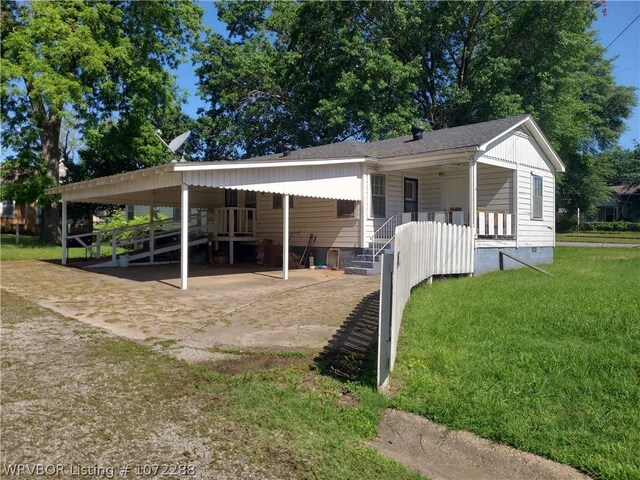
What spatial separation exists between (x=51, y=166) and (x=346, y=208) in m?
15.5

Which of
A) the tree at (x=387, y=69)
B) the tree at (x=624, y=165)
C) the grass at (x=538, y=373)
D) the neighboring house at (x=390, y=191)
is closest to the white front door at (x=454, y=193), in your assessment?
the neighboring house at (x=390, y=191)

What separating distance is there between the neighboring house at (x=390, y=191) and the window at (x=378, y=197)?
0.03 m

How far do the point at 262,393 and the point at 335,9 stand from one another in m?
26.6

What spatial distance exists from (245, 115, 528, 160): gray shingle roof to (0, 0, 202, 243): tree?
11.0 meters

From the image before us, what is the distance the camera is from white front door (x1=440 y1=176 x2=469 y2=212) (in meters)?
15.7

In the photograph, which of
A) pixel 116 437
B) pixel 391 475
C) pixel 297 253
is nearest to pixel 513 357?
pixel 391 475

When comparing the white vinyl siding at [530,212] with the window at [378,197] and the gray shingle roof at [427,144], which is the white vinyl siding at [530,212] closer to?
the gray shingle roof at [427,144]

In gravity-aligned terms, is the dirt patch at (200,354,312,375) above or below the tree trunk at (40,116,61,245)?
below

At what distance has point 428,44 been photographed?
28.4 meters

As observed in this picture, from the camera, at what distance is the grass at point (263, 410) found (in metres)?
3.22

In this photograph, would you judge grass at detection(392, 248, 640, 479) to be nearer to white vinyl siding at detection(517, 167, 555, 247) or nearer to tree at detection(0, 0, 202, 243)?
white vinyl siding at detection(517, 167, 555, 247)

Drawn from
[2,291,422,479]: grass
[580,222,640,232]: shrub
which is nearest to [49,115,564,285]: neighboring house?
[2,291,422,479]: grass

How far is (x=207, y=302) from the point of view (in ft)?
29.9

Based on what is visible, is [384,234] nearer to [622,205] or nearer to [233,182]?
[233,182]
